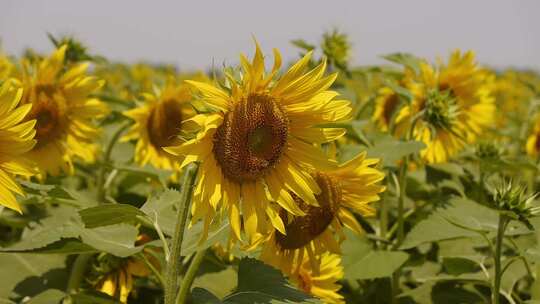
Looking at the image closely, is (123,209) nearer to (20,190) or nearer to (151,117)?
(20,190)

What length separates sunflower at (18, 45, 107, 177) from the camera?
117 inches

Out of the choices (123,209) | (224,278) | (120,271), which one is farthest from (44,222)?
(123,209)

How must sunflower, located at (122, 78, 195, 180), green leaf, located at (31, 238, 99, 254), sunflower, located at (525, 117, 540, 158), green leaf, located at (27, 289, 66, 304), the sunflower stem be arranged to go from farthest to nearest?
1. sunflower, located at (525, 117, 540, 158)
2. sunflower, located at (122, 78, 195, 180)
3. the sunflower stem
4. green leaf, located at (27, 289, 66, 304)
5. green leaf, located at (31, 238, 99, 254)

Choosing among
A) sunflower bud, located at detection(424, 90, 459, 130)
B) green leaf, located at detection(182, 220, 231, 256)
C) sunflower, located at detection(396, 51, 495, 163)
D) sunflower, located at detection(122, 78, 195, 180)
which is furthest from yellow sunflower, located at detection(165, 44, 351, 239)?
sunflower, located at detection(122, 78, 195, 180)

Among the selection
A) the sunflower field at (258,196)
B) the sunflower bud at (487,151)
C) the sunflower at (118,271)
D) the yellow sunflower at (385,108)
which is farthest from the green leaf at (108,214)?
the yellow sunflower at (385,108)

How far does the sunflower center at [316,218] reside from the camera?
7.13 feet

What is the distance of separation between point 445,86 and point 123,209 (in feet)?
8.15

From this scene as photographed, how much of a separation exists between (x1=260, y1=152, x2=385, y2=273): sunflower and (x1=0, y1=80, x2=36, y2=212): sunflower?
83 cm

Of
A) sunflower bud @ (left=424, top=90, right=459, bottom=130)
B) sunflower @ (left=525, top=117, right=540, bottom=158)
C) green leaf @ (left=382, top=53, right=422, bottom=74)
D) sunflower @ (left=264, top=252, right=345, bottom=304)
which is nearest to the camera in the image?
sunflower @ (left=264, top=252, right=345, bottom=304)

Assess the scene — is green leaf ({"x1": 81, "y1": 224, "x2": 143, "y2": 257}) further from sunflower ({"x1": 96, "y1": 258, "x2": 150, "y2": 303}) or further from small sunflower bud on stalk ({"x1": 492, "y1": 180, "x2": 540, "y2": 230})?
small sunflower bud on stalk ({"x1": 492, "y1": 180, "x2": 540, "y2": 230})

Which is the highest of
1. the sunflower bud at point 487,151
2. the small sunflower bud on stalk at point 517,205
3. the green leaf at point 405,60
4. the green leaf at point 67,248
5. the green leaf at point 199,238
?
the green leaf at point 405,60

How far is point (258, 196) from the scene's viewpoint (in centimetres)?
189

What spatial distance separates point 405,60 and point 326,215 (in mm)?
1404

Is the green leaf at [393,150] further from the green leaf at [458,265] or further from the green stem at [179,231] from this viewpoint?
the green stem at [179,231]
